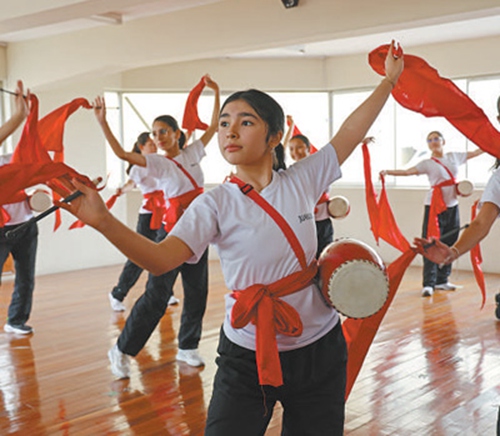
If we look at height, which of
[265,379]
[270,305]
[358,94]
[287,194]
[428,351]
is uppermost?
[358,94]

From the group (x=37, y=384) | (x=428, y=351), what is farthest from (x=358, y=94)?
(x=37, y=384)

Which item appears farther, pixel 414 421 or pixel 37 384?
pixel 37 384

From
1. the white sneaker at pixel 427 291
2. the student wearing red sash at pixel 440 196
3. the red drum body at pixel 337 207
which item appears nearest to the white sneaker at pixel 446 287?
the student wearing red sash at pixel 440 196

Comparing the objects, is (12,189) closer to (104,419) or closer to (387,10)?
(104,419)

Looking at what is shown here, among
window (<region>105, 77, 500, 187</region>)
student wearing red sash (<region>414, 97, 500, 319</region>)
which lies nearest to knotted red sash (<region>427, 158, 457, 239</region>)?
window (<region>105, 77, 500, 187</region>)

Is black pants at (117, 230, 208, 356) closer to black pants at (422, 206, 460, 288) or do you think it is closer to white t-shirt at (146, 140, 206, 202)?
white t-shirt at (146, 140, 206, 202)

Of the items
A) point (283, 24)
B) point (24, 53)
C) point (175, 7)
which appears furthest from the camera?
point (24, 53)

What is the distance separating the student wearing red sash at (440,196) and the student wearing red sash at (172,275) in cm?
264

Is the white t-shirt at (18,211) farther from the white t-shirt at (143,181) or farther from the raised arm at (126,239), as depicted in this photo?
the raised arm at (126,239)

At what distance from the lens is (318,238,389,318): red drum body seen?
1653mm

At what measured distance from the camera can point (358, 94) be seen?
8.08 meters

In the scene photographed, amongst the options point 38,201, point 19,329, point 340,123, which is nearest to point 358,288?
point 38,201

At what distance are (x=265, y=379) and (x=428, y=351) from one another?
2655 millimetres

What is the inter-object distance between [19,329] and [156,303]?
1.69m
